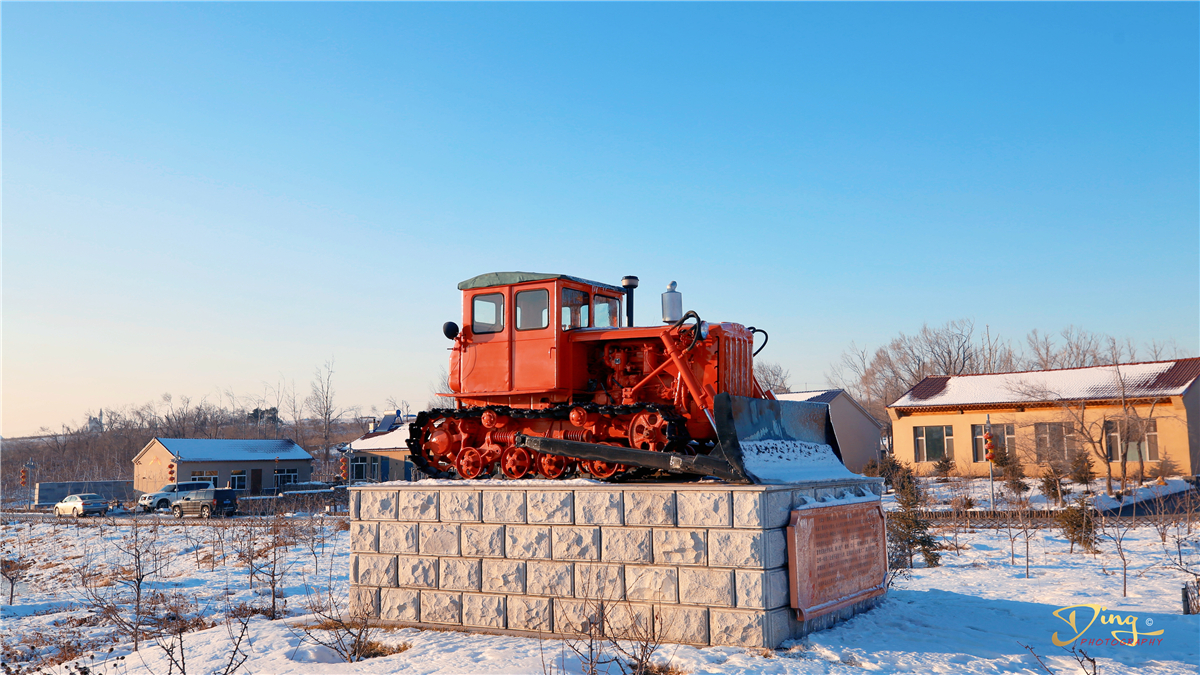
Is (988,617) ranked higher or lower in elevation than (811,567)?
lower

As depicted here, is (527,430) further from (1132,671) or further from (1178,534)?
(1178,534)

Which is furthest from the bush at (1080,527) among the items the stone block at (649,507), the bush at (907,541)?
the stone block at (649,507)

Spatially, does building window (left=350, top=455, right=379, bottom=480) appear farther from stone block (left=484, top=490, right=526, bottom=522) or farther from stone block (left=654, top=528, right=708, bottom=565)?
stone block (left=654, top=528, right=708, bottom=565)

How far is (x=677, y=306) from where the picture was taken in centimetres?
1032

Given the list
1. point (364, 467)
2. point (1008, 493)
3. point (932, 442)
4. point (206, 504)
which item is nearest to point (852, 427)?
point (932, 442)

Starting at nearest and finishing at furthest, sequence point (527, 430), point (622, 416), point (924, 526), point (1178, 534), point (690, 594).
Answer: point (690, 594) < point (622, 416) < point (527, 430) < point (924, 526) < point (1178, 534)

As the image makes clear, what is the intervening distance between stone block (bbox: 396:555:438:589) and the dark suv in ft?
87.9

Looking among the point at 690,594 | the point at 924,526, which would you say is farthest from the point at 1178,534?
the point at 690,594

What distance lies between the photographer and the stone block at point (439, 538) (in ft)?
31.5

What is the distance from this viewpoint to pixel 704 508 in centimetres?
817

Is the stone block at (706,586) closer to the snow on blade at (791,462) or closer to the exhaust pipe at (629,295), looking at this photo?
the snow on blade at (791,462)

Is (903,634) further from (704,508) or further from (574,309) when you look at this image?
(574,309)

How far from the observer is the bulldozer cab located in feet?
35.7

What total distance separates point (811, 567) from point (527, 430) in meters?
4.21
